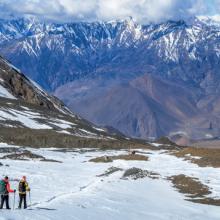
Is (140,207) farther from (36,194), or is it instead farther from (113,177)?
(113,177)

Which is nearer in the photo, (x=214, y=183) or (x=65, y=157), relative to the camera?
(x=214, y=183)

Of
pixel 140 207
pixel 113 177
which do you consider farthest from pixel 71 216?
pixel 113 177

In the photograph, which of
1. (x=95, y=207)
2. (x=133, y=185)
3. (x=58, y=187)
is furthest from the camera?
(x=133, y=185)

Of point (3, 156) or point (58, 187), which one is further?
point (3, 156)

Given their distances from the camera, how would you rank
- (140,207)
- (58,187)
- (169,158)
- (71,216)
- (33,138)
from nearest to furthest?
1. (71,216)
2. (140,207)
3. (58,187)
4. (169,158)
5. (33,138)

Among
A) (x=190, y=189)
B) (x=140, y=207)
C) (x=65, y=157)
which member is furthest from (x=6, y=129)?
(x=140, y=207)

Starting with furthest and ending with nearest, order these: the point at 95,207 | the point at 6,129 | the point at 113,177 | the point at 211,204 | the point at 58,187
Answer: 1. the point at 6,129
2. the point at 113,177
3. the point at 58,187
4. the point at 211,204
5. the point at 95,207

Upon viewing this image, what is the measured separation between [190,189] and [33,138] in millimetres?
78752

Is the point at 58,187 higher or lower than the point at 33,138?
lower

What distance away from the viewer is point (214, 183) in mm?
66000

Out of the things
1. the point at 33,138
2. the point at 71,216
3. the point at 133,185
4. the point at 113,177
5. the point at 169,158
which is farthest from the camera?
the point at 33,138

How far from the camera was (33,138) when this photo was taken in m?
136

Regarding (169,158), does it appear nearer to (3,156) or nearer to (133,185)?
(3,156)

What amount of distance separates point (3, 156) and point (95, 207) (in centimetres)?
5222
